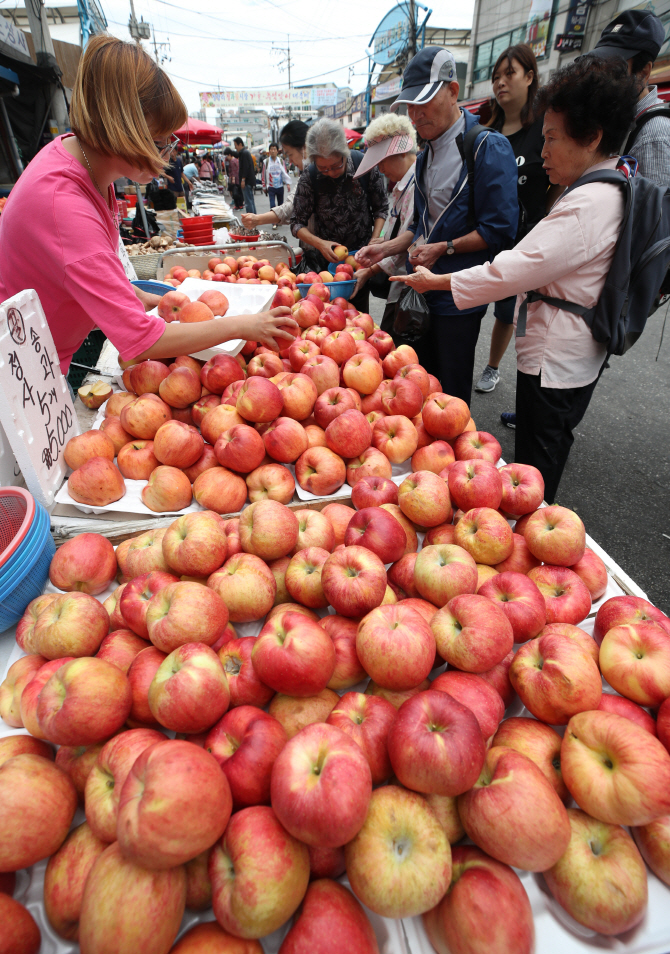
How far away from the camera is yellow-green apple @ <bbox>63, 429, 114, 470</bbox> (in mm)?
1927

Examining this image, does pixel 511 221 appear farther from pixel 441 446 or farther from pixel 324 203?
pixel 324 203

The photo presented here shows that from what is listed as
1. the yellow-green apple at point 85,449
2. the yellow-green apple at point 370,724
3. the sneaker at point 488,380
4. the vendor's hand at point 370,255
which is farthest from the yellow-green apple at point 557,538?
the sneaker at point 488,380

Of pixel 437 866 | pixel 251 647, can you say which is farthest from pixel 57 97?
pixel 437 866

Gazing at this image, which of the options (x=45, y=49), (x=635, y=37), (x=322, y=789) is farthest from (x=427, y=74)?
(x=45, y=49)

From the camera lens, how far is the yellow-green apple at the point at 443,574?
4.40 ft

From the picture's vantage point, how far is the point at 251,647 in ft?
4.10

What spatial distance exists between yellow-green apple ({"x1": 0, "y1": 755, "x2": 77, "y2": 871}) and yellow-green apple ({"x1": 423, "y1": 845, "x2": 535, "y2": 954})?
30.1 inches

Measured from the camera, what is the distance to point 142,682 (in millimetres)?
1128

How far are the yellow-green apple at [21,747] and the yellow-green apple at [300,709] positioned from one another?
1.77 feet

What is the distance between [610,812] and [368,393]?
1.91 meters

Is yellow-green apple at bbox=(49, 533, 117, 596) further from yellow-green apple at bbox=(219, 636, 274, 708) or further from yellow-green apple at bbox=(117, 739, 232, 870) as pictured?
yellow-green apple at bbox=(117, 739, 232, 870)

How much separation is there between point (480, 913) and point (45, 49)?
13.1m

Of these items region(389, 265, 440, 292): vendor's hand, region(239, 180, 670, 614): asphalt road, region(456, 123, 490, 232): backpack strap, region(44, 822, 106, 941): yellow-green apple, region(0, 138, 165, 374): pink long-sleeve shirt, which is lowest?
region(239, 180, 670, 614): asphalt road

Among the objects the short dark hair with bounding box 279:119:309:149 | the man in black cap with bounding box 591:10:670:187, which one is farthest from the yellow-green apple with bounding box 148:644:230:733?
the short dark hair with bounding box 279:119:309:149
